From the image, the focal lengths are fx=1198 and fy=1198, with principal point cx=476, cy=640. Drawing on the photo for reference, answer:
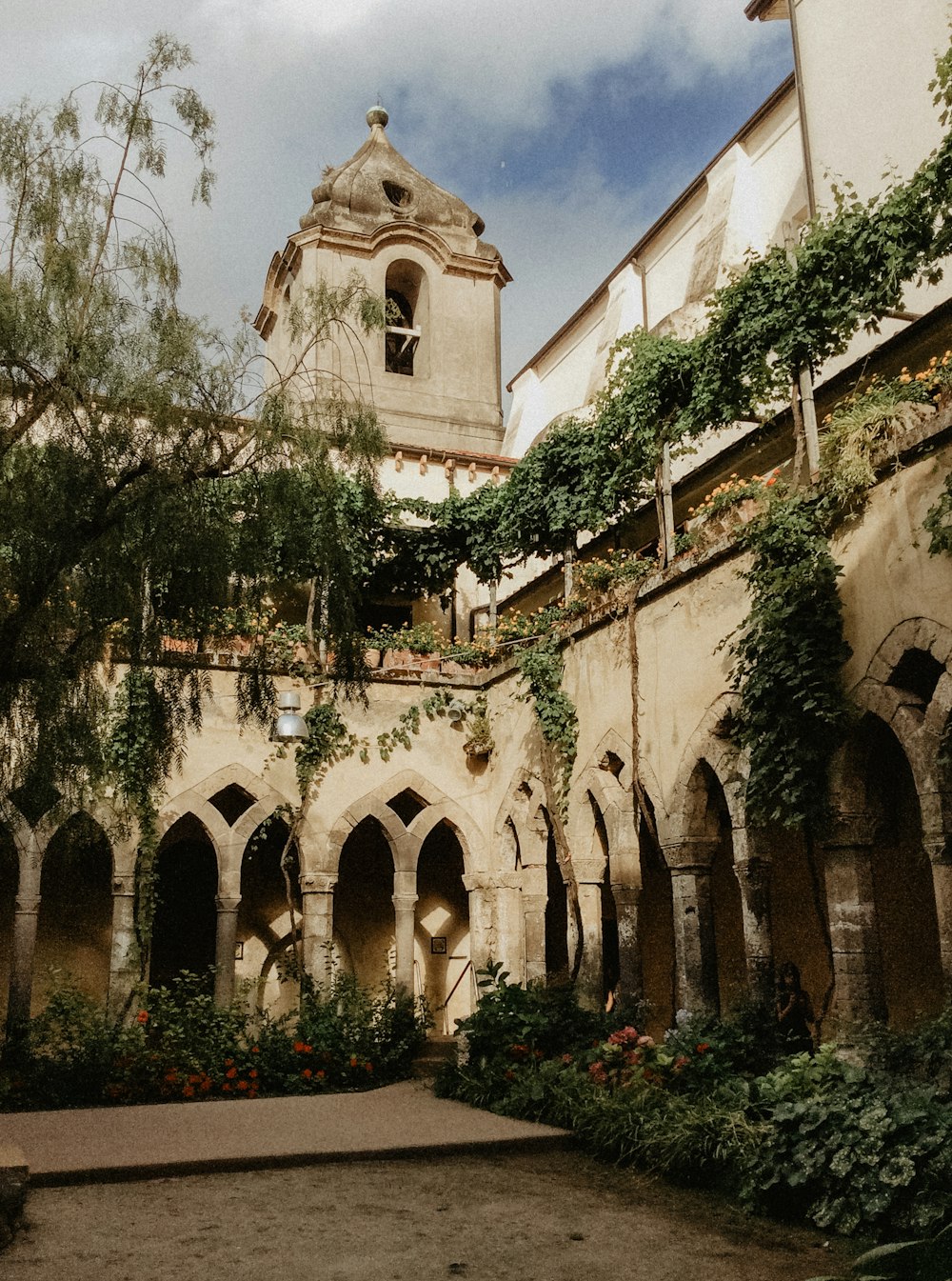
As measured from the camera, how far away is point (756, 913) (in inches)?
341

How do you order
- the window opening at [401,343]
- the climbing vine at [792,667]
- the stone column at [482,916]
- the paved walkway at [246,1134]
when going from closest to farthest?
the paved walkway at [246,1134], the climbing vine at [792,667], the stone column at [482,916], the window opening at [401,343]

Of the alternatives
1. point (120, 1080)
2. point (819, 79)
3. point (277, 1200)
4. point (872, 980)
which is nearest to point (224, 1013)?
point (120, 1080)

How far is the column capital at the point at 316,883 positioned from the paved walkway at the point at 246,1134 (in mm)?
3111

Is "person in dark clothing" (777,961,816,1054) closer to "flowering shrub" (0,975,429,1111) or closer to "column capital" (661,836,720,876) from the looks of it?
"column capital" (661,836,720,876)

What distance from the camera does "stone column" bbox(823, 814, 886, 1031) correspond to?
7.57 m

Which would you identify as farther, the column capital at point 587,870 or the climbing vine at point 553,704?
the climbing vine at point 553,704

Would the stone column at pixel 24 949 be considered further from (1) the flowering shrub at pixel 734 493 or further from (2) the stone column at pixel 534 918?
(1) the flowering shrub at pixel 734 493

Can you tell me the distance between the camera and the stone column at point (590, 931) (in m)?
11.0

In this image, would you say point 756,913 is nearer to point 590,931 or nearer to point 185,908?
point 590,931

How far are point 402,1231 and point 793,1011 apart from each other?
451 centimetres

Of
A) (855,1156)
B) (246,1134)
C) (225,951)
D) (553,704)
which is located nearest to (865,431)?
(855,1156)

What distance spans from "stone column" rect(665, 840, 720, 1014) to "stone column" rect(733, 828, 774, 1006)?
26.8 inches

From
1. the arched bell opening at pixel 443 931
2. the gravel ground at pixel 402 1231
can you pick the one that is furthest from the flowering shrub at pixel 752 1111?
the arched bell opening at pixel 443 931

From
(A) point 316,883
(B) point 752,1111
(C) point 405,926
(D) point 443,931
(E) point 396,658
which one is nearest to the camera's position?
(B) point 752,1111
